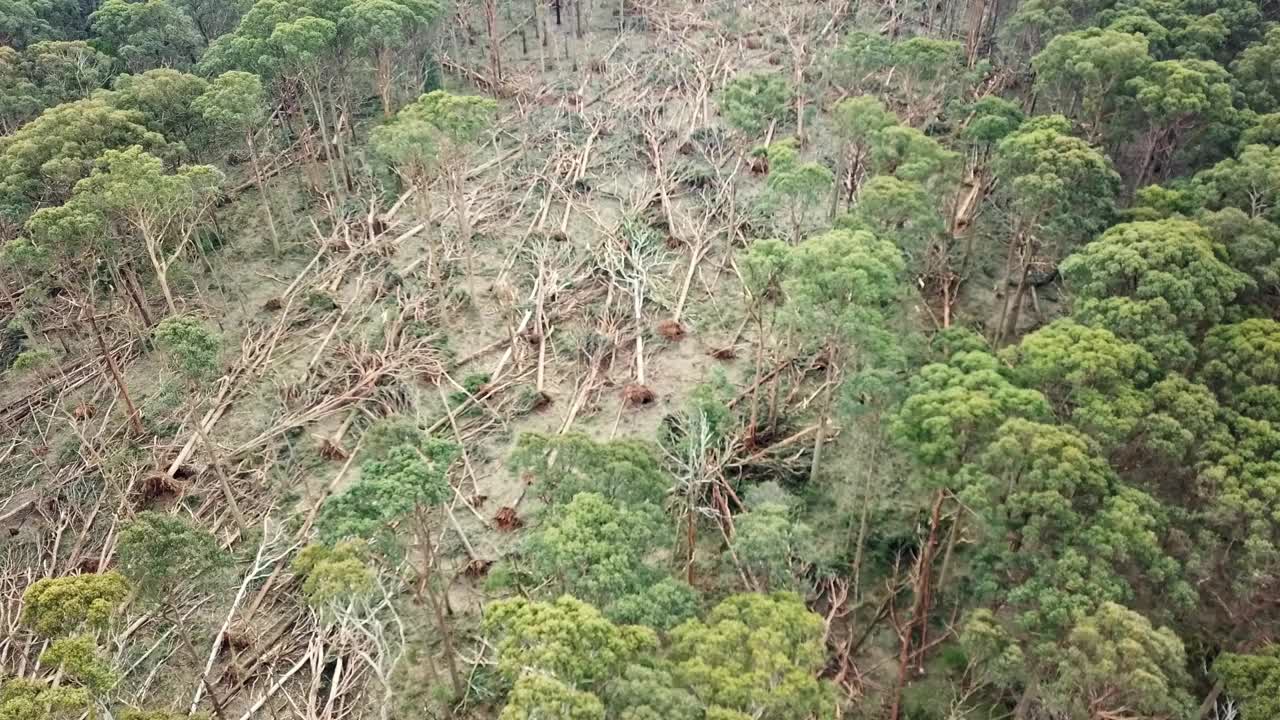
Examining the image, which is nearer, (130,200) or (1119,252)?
(1119,252)

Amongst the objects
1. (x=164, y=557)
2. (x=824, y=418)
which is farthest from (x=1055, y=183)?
(x=164, y=557)

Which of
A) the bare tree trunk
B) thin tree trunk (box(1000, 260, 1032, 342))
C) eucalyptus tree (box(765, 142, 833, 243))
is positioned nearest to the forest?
eucalyptus tree (box(765, 142, 833, 243))

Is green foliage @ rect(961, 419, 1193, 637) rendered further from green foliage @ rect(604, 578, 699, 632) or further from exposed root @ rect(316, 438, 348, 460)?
exposed root @ rect(316, 438, 348, 460)

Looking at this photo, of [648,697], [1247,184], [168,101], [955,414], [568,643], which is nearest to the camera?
[648,697]

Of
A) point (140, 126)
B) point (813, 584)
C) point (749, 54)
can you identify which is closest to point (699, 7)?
point (749, 54)

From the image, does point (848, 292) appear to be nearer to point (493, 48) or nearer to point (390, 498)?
point (390, 498)

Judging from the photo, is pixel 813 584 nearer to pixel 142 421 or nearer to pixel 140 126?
pixel 142 421
